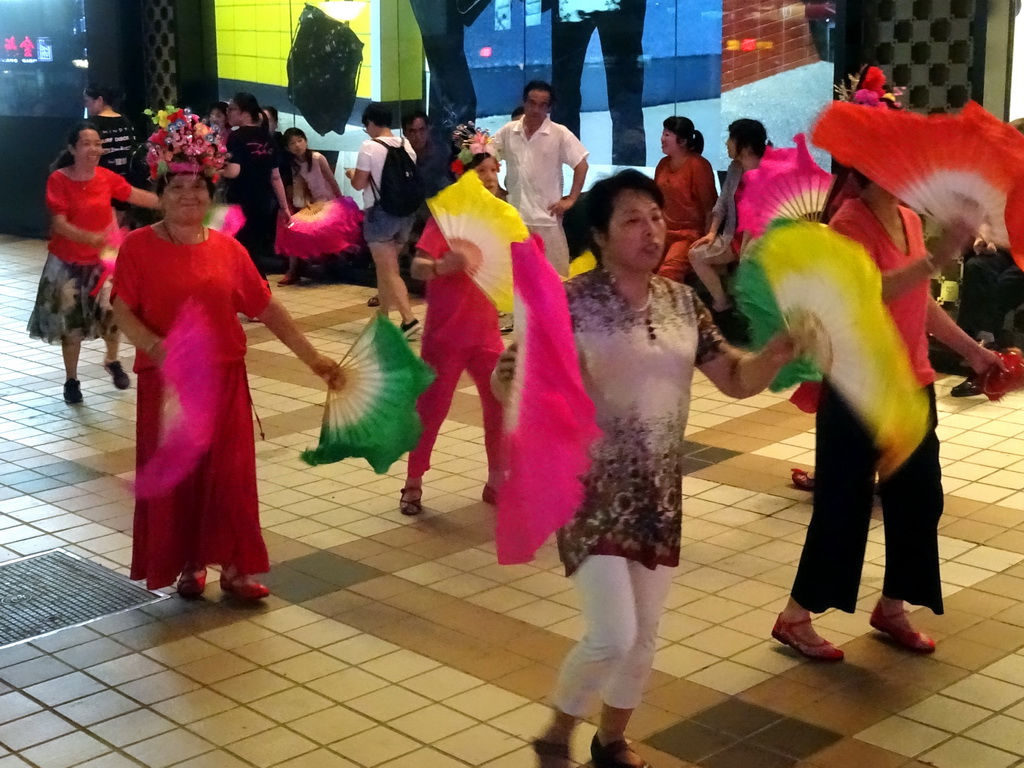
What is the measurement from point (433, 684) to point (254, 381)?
5309 mm

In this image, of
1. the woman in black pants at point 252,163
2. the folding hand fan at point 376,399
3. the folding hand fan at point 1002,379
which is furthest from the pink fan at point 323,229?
the folding hand fan at point 1002,379

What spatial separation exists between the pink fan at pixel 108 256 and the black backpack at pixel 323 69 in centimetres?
577

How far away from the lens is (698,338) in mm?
3732

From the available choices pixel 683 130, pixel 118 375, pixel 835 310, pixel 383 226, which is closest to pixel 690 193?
pixel 683 130

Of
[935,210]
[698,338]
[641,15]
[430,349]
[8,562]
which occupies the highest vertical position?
[641,15]

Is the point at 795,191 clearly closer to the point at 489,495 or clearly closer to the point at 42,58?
the point at 489,495

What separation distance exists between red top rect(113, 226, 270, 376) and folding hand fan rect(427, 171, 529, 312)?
0.88 metres

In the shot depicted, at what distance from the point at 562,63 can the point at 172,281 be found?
26.0ft

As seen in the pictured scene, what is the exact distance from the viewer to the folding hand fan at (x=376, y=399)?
16.9 ft

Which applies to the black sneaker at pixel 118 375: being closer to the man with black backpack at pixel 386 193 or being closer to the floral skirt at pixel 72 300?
the floral skirt at pixel 72 300

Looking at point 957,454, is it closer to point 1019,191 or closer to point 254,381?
point 1019,191

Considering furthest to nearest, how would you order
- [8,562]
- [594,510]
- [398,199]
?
1. [398,199]
2. [8,562]
3. [594,510]

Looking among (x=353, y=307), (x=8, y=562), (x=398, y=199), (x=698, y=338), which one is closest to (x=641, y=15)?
(x=398, y=199)

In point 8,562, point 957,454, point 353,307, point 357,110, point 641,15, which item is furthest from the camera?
point 357,110
